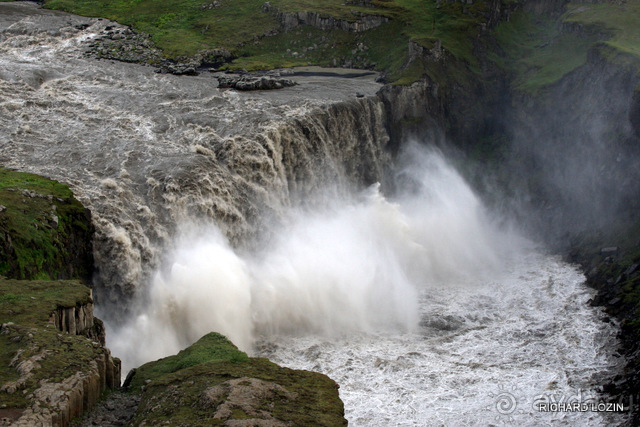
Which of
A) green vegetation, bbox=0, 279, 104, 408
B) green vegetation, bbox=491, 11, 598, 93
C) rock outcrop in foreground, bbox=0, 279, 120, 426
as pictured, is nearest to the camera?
rock outcrop in foreground, bbox=0, 279, 120, 426

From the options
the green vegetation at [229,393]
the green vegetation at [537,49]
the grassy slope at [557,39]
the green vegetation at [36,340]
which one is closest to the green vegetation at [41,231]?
the green vegetation at [36,340]

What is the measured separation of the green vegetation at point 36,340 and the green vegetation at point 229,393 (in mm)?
2450

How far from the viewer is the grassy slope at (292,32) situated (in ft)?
225

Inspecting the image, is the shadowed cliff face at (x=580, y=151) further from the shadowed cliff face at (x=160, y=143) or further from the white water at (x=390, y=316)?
the shadowed cliff face at (x=160, y=143)

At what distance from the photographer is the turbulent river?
33094 mm

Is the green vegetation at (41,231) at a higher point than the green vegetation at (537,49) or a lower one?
→ lower

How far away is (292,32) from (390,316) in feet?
140

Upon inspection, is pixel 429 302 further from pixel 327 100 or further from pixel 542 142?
pixel 542 142

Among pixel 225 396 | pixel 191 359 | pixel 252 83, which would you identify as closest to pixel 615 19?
pixel 252 83

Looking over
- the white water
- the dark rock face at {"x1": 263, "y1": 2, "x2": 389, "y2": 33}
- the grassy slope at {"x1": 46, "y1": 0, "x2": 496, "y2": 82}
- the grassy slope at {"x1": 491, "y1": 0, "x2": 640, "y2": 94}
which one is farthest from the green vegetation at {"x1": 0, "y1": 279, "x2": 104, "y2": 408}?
the dark rock face at {"x1": 263, "y1": 2, "x2": 389, "y2": 33}

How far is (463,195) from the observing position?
2302 inches

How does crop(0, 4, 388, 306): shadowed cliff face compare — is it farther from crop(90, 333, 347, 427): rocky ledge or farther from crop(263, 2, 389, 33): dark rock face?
crop(263, 2, 389, 33): dark rock face

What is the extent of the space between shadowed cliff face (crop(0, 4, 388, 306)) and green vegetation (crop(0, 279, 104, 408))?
9.02m

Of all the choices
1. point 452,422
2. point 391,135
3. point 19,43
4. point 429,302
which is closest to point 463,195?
point 391,135
